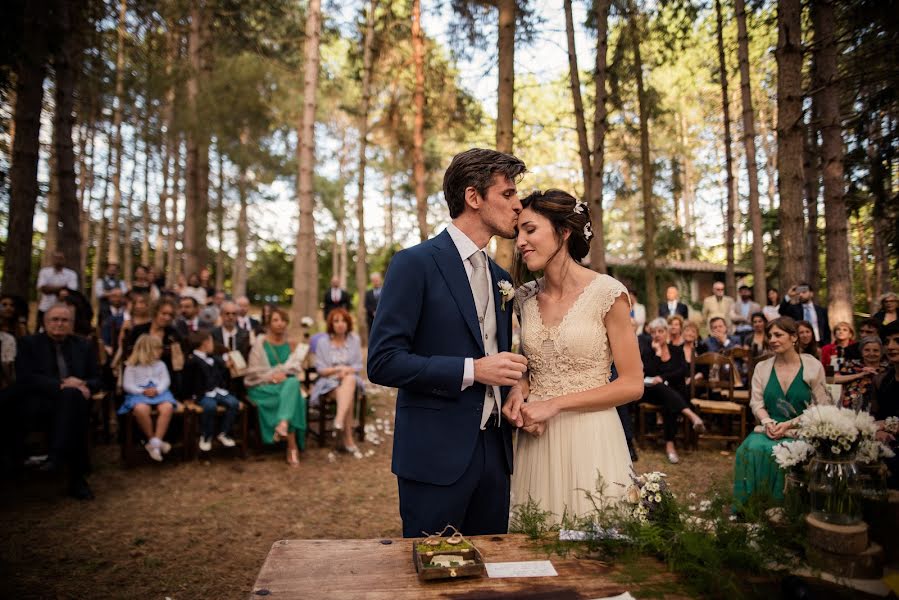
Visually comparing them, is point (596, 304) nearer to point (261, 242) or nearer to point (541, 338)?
point (541, 338)

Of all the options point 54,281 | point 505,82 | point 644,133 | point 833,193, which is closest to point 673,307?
point 833,193

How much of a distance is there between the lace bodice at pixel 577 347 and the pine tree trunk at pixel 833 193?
6.68 m

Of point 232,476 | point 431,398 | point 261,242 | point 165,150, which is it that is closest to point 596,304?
point 431,398

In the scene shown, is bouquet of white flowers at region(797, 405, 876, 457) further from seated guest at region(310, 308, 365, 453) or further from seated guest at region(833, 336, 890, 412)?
seated guest at region(310, 308, 365, 453)

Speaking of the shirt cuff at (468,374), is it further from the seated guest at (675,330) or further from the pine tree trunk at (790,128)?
the seated guest at (675,330)

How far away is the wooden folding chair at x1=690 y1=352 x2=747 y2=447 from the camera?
295 inches

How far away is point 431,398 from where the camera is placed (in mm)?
2119

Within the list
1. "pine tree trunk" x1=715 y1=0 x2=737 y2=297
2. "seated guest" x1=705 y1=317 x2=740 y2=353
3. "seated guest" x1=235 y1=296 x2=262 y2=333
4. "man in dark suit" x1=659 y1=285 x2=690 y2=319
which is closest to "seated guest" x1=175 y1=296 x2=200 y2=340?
"seated guest" x1=235 y1=296 x2=262 y2=333

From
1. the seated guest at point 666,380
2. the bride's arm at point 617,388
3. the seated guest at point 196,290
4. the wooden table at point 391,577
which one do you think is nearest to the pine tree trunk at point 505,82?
the seated guest at point 666,380

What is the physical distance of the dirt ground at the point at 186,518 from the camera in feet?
12.1

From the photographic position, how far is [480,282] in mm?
2324

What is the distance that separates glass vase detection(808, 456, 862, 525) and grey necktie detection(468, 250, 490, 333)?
136 centimetres

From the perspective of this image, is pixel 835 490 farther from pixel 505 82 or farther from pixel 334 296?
pixel 334 296

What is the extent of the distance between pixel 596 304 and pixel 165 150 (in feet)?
76.4
